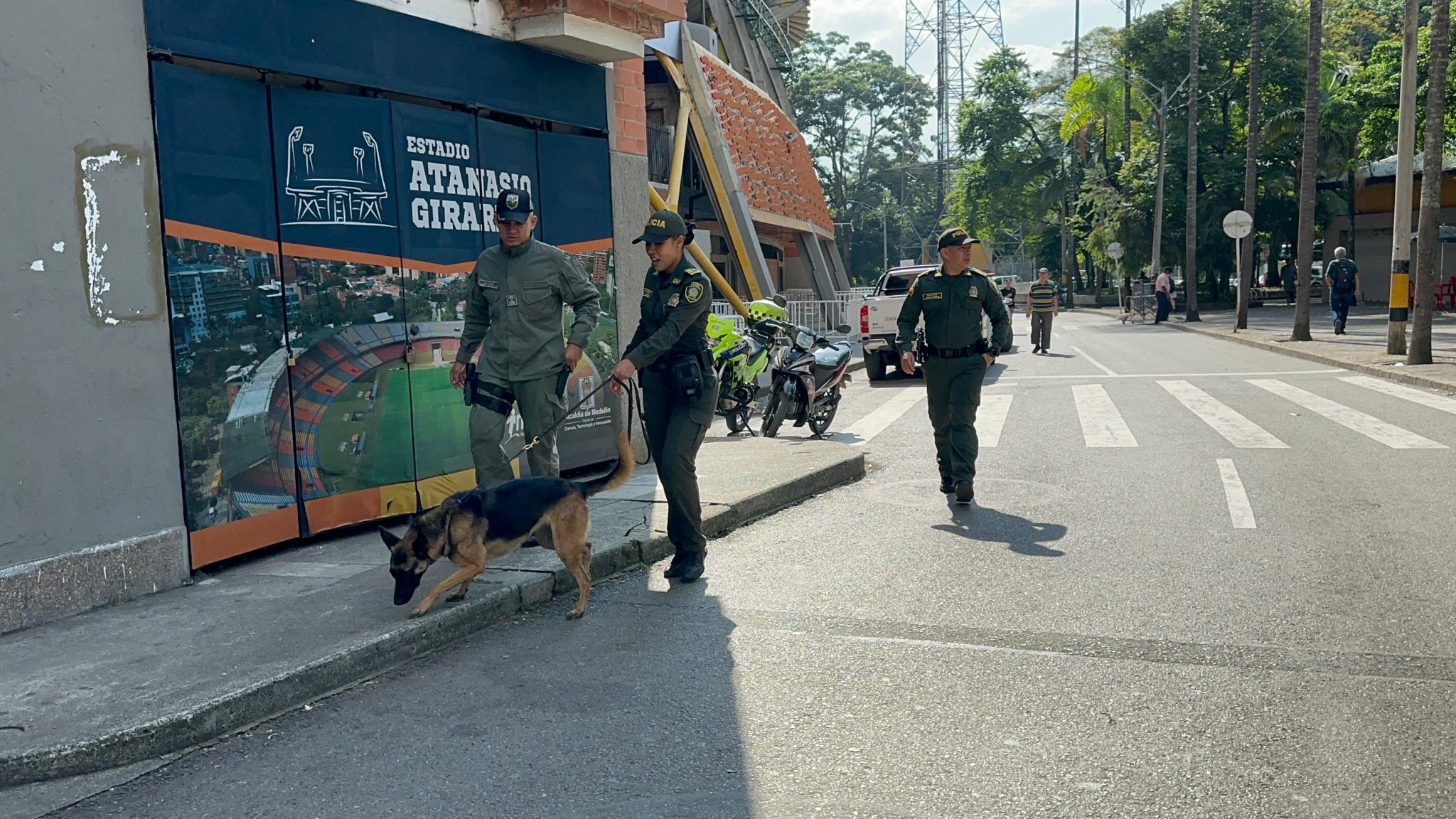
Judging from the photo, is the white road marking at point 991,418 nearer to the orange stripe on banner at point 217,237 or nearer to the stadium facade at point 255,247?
the stadium facade at point 255,247

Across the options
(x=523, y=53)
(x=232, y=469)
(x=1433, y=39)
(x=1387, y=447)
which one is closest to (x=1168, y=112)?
(x=1433, y=39)

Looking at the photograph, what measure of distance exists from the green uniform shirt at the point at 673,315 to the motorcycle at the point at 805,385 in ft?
18.1

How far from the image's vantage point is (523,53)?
878 cm

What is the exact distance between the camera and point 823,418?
12.4 m

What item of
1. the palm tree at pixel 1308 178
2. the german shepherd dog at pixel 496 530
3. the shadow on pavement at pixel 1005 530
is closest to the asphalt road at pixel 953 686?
the shadow on pavement at pixel 1005 530

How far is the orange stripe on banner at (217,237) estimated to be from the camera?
235 inches

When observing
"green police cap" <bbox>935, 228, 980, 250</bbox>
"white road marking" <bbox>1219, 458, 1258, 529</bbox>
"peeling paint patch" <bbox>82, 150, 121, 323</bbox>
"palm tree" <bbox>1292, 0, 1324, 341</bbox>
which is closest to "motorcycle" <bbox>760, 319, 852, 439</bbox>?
A: "green police cap" <bbox>935, 228, 980, 250</bbox>

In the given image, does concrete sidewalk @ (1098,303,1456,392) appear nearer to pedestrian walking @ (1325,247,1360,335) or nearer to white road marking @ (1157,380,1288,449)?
pedestrian walking @ (1325,247,1360,335)

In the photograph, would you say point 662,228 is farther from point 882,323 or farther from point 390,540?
point 882,323

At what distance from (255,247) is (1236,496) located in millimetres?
6766

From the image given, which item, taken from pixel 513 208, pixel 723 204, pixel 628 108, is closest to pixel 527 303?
pixel 513 208

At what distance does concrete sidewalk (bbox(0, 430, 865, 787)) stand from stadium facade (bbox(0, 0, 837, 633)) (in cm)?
38

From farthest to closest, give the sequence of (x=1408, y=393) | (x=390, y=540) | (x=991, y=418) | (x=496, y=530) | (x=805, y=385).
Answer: (x=1408, y=393)
(x=991, y=418)
(x=805, y=385)
(x=496, y=530)
(x=390, y=540)

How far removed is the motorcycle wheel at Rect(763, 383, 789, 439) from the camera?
1194 cm
